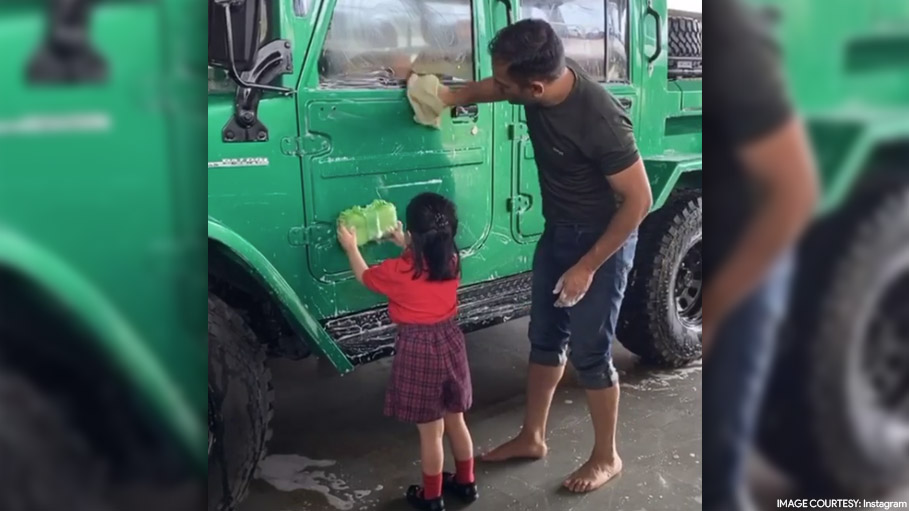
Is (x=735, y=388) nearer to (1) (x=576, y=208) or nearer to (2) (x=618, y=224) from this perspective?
(2) (x=618, y=224)

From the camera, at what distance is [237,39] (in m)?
2.44

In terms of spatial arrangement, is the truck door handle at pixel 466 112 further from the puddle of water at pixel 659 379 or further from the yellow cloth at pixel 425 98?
the puddle of water at pixel 659 379

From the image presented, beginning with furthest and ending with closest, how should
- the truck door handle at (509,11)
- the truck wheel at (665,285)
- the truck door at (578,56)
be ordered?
the truck wheel at (665,285) < the truck door at (578,56) < the truck door handle at (509,11)

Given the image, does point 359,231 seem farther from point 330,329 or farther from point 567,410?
point 567,410

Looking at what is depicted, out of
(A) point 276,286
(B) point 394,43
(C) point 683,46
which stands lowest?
(A) point 276,286

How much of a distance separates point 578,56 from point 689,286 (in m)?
1.28

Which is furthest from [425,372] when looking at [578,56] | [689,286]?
[689,286]

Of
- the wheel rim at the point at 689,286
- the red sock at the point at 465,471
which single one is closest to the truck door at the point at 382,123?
the red sock at the point at 465,471

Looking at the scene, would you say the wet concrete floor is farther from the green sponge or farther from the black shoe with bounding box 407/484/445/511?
the green sponge

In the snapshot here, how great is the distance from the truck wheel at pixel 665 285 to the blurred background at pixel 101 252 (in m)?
2.98

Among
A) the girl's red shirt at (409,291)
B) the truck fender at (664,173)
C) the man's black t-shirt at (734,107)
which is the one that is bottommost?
the girl's red shirt at (409,291)

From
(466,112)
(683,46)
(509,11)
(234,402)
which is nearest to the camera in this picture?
(234,402)

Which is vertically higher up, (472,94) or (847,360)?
(472,94)

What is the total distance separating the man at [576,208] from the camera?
2467mm
